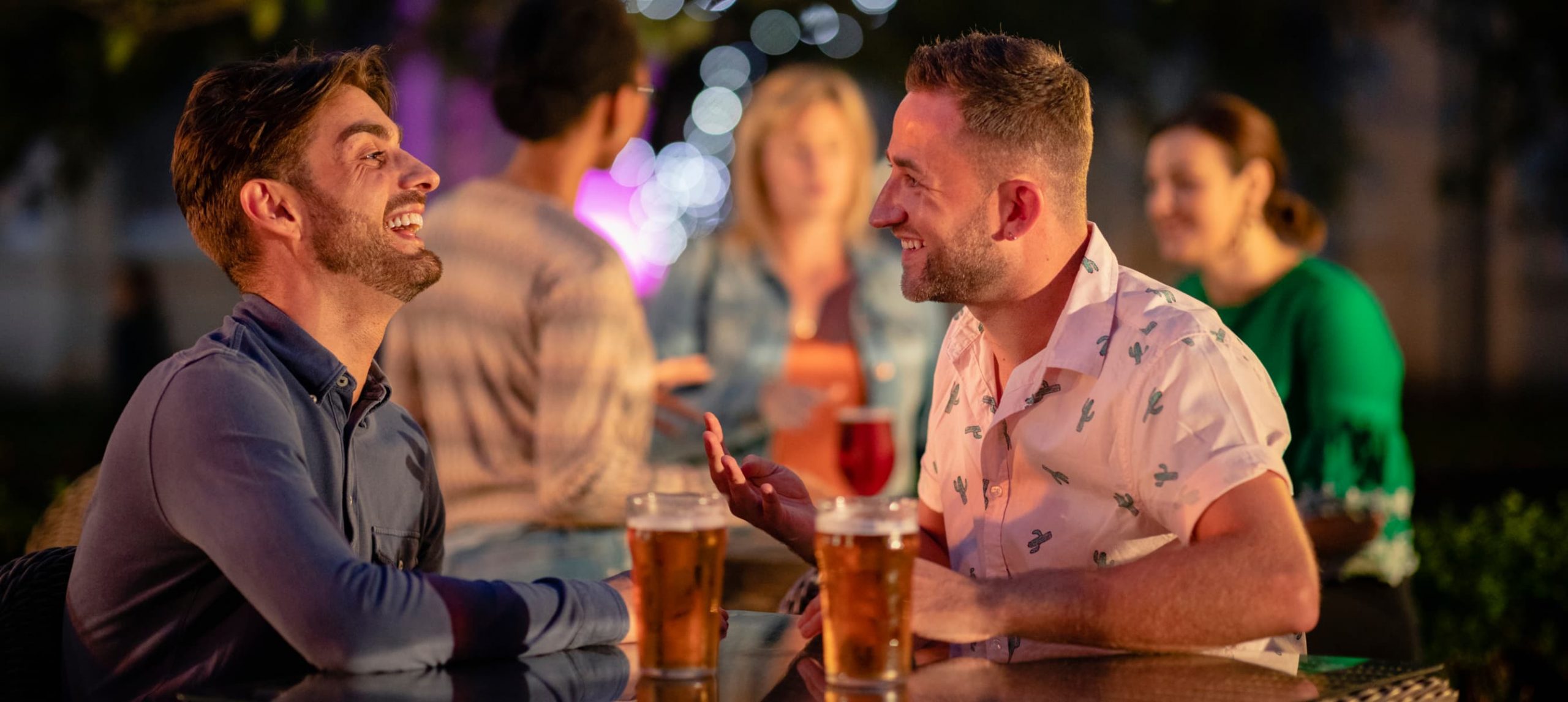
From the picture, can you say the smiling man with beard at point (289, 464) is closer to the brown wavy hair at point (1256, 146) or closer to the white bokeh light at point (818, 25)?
the brown wavy hair at point (1256, 146)

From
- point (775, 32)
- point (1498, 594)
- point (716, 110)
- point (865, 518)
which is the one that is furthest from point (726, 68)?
point (865, 518)

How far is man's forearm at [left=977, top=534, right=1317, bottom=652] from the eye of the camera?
197cm

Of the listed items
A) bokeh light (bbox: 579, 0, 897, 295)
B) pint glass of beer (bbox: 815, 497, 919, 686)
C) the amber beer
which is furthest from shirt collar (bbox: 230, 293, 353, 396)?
bokeh light (bbox: 579, 0, 897, 295)

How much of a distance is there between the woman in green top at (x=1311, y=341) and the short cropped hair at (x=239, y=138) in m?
2.48

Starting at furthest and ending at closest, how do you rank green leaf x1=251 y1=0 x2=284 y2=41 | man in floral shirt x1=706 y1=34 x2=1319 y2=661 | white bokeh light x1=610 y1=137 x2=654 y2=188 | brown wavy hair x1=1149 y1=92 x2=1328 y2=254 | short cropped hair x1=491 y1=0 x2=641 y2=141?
white bokeh light x1=610 y1=137 x2=654 y2=188 → green leaf x1=251 y1=0 x2=284 y2=41 → brown wavy hair x1=1149 y1=92 x2=1328 y2=254 → short cropped hair x1=491 y1=0 x2=641 y2=141 → man in floral shirt x1=706 y1=34 x2=1319 y2=661

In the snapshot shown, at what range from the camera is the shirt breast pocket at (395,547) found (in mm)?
2367

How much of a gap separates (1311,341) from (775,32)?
16.5 ft

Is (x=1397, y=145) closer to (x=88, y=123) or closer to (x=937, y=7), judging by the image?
(x=937, y=7)

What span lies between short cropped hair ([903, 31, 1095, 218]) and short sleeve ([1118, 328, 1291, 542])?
1.31ft

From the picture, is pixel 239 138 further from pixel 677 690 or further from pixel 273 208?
pixel 677 690

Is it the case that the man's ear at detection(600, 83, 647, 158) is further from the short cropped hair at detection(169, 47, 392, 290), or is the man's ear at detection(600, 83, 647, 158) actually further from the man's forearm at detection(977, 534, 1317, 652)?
the man's forearm at detection(977, 534, 1317, 652)

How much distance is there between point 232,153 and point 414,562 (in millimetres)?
747

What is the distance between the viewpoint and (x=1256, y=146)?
4145 mm

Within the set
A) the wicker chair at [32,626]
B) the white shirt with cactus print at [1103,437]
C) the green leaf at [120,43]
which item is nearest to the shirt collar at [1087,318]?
the white shirt with cactus print at [1103,437]
